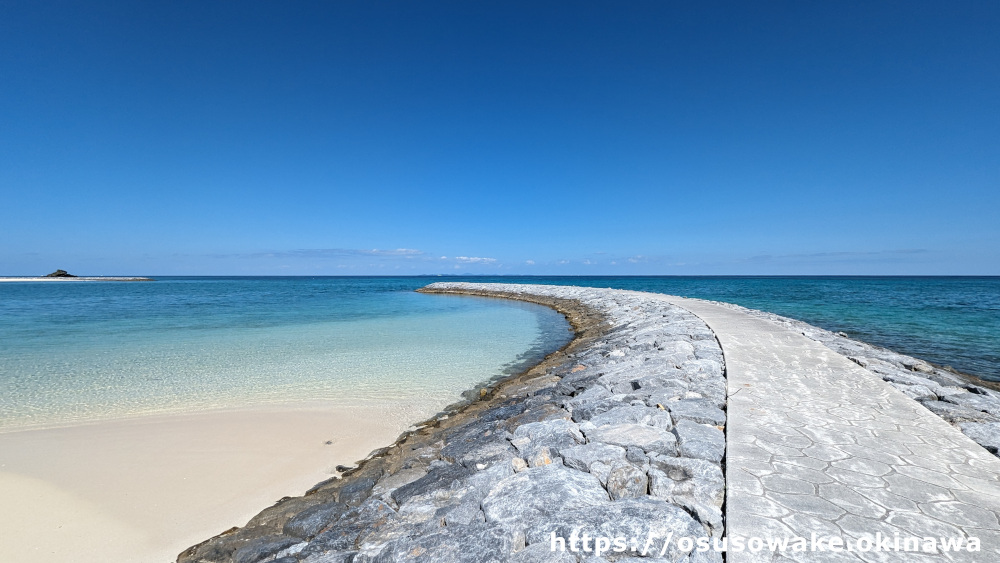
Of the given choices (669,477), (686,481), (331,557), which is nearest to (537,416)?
(669,477)

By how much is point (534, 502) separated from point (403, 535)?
91 cm

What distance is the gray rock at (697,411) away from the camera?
3857 mm

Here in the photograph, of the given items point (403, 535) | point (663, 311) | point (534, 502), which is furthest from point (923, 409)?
point (663, 311)

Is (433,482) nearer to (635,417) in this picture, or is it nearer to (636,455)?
(636,455)

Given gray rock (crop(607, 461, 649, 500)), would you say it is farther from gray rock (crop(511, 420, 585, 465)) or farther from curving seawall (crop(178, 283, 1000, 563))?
gray rock (crop(511, 420, 585, 465))

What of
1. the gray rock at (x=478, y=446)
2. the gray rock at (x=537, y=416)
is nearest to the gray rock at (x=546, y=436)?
the gray rock at (x=478, y=446)

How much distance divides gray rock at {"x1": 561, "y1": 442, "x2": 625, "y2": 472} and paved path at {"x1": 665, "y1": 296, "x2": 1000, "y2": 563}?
825 millimetres

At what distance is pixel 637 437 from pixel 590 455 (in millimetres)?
531

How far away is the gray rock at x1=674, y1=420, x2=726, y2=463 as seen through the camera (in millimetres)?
3170

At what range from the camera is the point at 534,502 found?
9.23ft

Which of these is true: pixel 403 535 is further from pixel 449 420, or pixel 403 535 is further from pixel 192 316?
pixel 192 316

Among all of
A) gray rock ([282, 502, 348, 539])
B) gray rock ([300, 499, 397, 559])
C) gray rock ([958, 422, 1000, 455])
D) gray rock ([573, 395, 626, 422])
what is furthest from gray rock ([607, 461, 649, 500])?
gray rock ([958, 422, 1000, 455])

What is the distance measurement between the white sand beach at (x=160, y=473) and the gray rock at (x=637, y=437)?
110 inches

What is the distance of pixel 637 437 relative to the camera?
3.62 metres
